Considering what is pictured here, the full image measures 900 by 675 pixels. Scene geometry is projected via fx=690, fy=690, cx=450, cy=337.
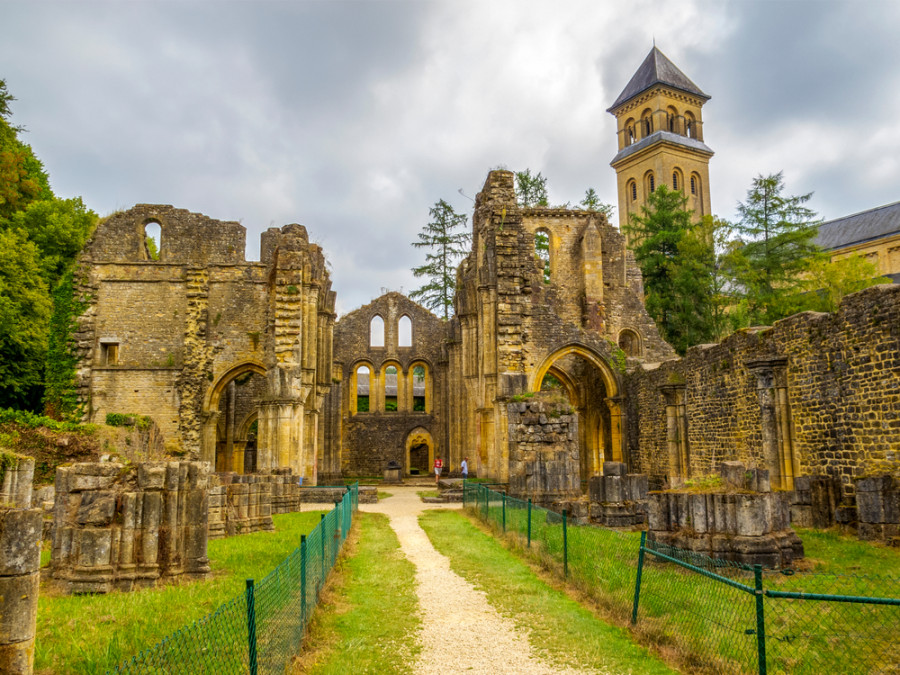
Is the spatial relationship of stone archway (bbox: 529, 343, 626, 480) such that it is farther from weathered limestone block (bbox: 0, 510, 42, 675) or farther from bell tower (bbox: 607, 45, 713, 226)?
bell tower (bbox: 607, 45, 713, 226)

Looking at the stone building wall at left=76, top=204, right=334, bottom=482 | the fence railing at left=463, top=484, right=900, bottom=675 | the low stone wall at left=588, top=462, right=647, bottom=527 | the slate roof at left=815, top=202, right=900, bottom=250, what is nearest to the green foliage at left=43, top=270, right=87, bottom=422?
the stone building wall at left=76, top=204, right=334, bottom=482

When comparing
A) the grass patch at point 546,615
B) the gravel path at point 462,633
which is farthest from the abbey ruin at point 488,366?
the gravel path at point 462,633

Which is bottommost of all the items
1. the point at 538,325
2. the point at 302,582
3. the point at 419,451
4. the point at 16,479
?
the point at 302,582

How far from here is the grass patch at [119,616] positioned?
15.2ft

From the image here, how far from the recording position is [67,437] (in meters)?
15.6

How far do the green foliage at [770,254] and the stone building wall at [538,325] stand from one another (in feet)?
13.6

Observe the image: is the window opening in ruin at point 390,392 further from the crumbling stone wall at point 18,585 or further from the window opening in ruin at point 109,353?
the crumbling stone wall at point 18,585

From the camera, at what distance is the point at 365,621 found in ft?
20.3

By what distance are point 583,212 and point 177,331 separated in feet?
55.2

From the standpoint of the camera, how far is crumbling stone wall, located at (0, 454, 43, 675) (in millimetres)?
3287

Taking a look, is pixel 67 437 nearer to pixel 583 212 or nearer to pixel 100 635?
pixel 100 635

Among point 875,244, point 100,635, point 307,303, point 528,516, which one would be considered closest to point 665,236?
point 307,303

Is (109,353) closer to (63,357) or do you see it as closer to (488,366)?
(63,357)

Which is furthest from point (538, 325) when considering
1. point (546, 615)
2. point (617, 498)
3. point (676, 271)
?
point (546, 615)
